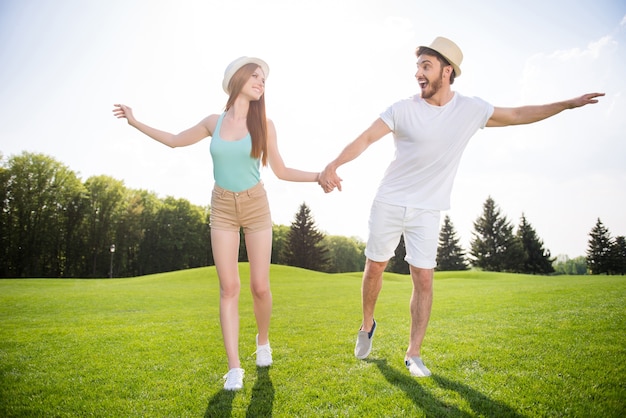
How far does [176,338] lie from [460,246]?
57.3 meters

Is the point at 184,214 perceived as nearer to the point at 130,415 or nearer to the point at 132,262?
the point at 132,262

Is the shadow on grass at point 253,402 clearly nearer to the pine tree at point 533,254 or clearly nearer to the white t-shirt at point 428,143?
the white t-shirt at point 428,143

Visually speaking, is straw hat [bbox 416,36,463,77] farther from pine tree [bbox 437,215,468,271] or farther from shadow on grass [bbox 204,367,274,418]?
pine tree [bbox 437,215,468,271]

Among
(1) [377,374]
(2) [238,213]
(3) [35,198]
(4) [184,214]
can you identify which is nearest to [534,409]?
(1) [377,374]

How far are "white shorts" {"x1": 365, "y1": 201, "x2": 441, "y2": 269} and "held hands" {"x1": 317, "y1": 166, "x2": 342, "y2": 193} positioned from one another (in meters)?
0.49

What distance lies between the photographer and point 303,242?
5456 cm

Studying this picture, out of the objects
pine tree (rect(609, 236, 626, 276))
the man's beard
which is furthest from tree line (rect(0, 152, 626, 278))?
the man's beard

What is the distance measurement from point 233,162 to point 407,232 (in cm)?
199

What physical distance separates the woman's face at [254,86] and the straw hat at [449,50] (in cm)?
181

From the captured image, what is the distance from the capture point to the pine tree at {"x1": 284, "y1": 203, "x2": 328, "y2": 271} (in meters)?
54.4

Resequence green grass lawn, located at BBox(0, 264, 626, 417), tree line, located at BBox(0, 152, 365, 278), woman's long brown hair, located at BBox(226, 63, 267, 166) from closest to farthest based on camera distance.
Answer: green grass lawn, located at BBox(0, 264, 626, 417), woman's long brown hair, located at BBox(226, 63, 267, 166), tree line, located at BBox(0, 152, 365, 278)

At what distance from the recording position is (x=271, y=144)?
13.4 ft

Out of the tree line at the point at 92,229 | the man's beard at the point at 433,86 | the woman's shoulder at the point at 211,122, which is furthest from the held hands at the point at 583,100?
the tree line at the point at 92,229

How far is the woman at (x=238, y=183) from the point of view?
3.81 meters
